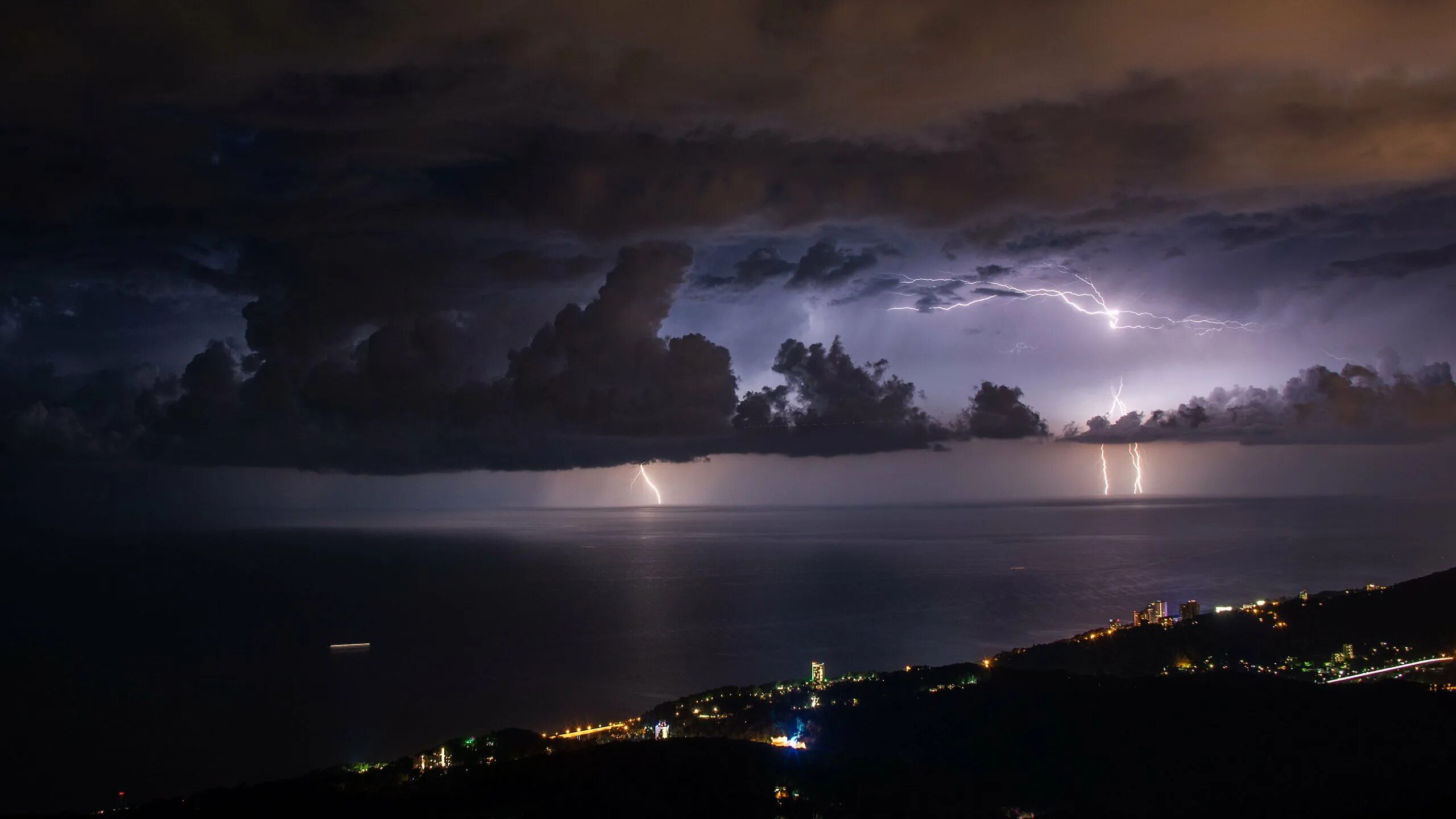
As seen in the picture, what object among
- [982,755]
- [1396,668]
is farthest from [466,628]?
[1396,668]

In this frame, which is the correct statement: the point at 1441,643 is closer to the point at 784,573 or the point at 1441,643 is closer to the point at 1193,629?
the point at 1193,629

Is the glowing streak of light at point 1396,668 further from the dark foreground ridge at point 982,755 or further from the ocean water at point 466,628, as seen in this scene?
the ocean water at point 466,628

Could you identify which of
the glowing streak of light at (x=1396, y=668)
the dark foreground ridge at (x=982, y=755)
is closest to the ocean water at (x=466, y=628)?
the dark foreground ridge at (x=982, y=755)

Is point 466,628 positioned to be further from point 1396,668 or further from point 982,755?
point 1396,668

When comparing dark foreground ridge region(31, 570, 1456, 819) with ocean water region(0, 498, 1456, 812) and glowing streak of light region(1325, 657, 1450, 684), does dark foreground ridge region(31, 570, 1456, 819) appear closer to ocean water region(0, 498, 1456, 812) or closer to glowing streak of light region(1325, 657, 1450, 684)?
glowing streak of light region(1325, 657, 1450, 684)

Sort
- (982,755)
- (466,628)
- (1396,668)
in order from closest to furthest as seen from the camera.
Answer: (982,755) → (1396,668) → (466,628)

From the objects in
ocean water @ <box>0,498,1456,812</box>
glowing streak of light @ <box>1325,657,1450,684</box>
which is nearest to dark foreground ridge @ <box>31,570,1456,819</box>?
glowing streak of light @ <box>1325,657,1450,684</box>
